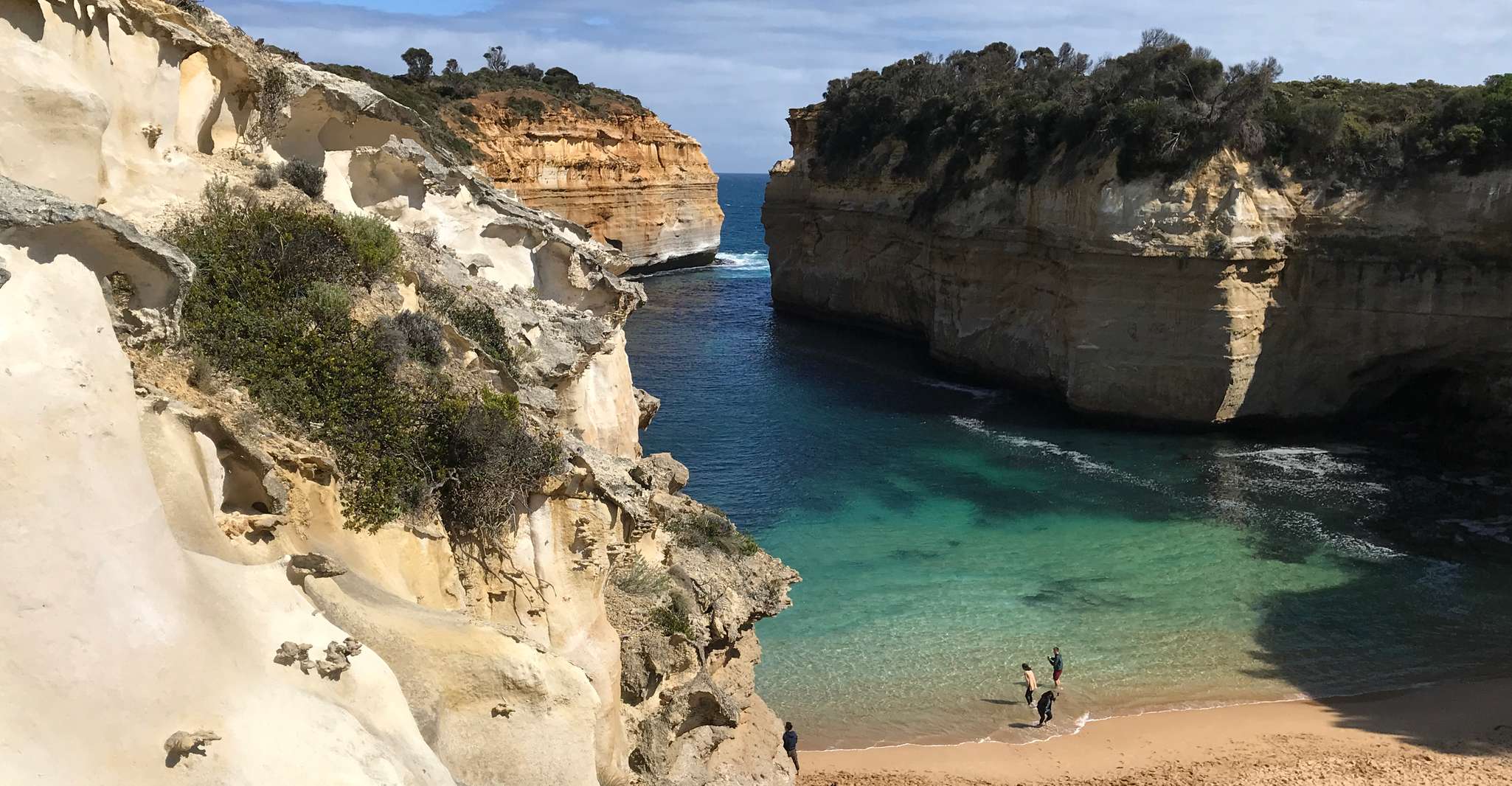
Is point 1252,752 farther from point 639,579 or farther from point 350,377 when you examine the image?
point 350,377

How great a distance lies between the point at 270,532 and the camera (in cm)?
670

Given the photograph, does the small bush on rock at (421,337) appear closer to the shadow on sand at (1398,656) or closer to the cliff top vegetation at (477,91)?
the shadow on sand at (1398,656)

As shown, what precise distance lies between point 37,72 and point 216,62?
3.21 metres

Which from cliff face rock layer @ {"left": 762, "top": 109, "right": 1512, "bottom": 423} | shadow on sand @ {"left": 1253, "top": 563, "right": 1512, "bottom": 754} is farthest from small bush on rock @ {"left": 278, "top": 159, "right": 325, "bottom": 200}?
cliff face rock layer @ {"left": 762, "top": 109, "right": 1512, "bottom": 423}

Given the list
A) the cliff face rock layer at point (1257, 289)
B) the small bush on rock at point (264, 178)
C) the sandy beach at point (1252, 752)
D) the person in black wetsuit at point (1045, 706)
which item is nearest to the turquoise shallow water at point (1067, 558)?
the person in black wetsuit at point (1045, 706)

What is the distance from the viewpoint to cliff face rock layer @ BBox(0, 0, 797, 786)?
16.5 ft

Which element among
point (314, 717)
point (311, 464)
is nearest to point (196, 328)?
point (311, 464)

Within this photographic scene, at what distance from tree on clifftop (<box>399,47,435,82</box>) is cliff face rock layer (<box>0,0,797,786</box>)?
63.2 metres

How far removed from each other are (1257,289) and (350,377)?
2697cm

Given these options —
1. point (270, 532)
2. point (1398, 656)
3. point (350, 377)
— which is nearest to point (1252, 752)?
point (1398, 656)

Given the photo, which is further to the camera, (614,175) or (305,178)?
(614,175)

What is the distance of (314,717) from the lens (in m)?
5.48

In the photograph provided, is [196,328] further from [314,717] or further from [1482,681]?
[1482,681]

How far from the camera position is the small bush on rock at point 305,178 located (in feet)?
36.2
